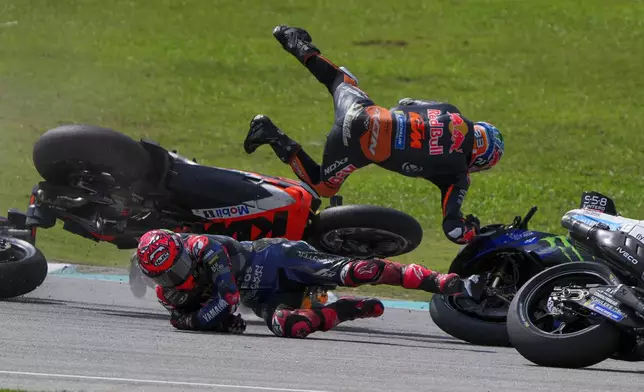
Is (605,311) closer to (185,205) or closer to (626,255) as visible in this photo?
(626,255)

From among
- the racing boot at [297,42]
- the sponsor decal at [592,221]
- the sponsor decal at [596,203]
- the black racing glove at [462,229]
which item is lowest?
the black racing glove at [462,229]

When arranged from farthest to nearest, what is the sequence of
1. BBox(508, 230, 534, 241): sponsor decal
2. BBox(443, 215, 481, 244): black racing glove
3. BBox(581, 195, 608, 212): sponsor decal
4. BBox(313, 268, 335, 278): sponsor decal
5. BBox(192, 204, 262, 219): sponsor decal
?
BBox(192, 204, 262, 219): sponsor decal
BBox(443, 215, 481, 244): black racing glove
BBox(508, 230, 534, 241): sponsor decal
BBox(313, 268, 335, 278): sponsor decal
BBox(581, 195, 608, 212): sponsor decal

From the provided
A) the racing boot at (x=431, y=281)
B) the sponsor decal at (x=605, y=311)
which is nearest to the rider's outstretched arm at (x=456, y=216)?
the racing boot at (x=431, y=281)

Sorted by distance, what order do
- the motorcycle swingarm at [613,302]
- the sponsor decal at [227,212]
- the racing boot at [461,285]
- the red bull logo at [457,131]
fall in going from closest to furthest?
1. the motorcycle swingarm at [613,302]
2. the racing boot at [461,285]
3. the red bull logo at [457,131]
4. the sponsor decal at [227,212]

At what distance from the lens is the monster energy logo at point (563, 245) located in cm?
868

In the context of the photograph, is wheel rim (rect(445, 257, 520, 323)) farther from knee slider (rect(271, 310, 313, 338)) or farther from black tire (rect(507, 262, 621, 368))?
black tire (rect(507, 262, 621, 368))

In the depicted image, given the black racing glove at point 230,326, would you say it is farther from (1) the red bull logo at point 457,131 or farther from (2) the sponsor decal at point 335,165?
(1) the red bull logo at point 457,131

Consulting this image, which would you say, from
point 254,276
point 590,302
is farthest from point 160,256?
point 590,302

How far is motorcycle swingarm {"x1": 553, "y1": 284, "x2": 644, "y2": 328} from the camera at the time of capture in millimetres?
6684

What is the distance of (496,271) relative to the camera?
895 cm

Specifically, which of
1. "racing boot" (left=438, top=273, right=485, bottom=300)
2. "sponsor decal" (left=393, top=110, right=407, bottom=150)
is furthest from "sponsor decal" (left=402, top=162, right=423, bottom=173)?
"racing boot" (left=438, top=273, right=485, bottom=300)

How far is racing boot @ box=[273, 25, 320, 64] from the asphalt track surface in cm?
230

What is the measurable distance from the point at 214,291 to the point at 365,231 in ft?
4.77

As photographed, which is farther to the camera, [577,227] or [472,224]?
[472,224]
